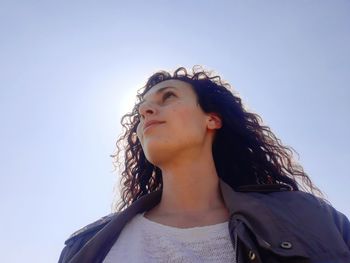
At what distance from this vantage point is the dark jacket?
9.28ft

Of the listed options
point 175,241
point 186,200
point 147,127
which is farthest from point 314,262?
point 147,127

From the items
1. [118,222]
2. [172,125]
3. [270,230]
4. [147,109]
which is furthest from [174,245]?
[147,109]

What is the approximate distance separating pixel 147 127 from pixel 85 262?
1505mm

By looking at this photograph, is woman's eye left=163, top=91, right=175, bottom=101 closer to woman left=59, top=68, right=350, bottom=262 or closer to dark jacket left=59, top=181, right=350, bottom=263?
woman left=59, top=68, right=350, bottom=262

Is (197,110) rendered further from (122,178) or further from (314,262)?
(314,262)

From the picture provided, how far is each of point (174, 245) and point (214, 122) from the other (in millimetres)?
1904

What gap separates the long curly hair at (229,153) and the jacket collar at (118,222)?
1.86 ft

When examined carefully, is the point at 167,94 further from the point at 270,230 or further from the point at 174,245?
the point at 270,230

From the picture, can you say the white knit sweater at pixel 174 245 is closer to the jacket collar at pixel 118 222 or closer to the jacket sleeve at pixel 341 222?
the jacket collar at pixel 118 222

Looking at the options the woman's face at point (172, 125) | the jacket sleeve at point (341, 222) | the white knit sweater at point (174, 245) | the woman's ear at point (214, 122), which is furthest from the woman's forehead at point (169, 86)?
the jacket sleeve at point (341, 222)

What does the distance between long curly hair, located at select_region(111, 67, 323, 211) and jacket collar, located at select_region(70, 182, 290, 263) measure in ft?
1.86

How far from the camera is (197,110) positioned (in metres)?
4.64

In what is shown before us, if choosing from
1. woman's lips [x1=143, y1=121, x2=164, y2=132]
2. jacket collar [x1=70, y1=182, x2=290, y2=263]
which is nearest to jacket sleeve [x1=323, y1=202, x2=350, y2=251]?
jacket collar [x1=70, y1=182, x2=290, y2=263]

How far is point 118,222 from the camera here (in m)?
3.67
